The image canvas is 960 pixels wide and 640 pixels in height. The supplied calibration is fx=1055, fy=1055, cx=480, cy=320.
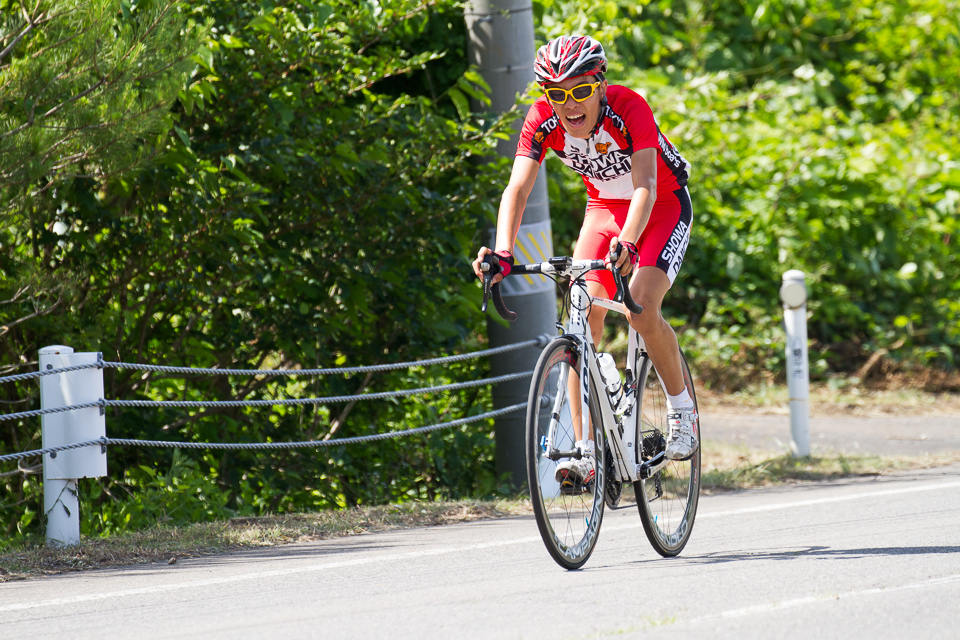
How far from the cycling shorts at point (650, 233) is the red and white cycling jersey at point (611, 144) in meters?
0.06

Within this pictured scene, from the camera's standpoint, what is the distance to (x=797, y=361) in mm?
8062

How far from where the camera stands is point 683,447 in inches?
191

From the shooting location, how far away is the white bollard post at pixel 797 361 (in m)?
7.96

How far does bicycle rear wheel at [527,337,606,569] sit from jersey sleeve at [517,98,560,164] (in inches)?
36.0

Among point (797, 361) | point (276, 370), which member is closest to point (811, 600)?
point (276, 370)

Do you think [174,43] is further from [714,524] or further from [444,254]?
[714,524]

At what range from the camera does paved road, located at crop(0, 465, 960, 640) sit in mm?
3553

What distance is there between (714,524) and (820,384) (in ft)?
21.6

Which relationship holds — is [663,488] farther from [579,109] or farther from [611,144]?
[579,109]

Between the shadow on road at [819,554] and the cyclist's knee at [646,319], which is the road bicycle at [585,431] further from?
the shadow on road at [819,554]

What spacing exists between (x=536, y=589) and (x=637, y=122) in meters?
2.00

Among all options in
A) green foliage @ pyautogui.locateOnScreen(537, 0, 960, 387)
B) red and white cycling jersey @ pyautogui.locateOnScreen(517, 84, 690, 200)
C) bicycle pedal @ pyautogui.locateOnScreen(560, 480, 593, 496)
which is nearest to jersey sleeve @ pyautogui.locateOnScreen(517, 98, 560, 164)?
red and white cycling jersey @ pyautogui.locateOnScreen(517, 84, 690, 200)

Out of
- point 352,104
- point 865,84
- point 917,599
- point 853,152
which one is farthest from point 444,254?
point 865,84

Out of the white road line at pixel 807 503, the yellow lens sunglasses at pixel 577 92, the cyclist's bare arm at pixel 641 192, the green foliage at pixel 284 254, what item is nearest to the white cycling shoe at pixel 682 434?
the white road line at pixel 807 503
